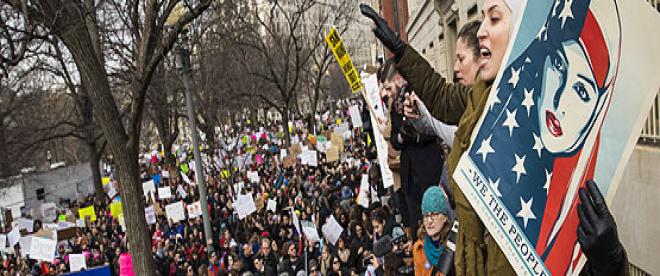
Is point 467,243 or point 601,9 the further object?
point 467,243

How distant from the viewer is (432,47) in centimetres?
1784

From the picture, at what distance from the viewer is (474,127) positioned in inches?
85.3

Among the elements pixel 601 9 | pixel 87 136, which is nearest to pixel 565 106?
pixel 601 9

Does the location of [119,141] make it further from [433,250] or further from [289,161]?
[289,161]

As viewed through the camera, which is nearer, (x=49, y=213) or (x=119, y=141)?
(x=119, y=141)

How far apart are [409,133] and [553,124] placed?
8.77 feet

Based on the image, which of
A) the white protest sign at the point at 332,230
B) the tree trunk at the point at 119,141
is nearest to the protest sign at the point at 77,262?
the tree trunk at the point at 119,141

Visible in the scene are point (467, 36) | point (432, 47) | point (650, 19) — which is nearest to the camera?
point (650, 19)

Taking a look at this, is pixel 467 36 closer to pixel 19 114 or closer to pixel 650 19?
pixel 650 19

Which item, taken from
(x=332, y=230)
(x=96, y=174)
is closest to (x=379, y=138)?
(x=332, y=230)

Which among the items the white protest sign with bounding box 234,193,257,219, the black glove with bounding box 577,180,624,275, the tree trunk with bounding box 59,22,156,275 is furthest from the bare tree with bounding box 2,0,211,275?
the black glove with bounding box 577,180,624,275

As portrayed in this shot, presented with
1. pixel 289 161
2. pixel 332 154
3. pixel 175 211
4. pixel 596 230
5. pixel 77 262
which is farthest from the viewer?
pixel 289 161

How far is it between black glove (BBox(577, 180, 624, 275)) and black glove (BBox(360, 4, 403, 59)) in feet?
5.26

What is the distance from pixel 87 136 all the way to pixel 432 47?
16.2m
